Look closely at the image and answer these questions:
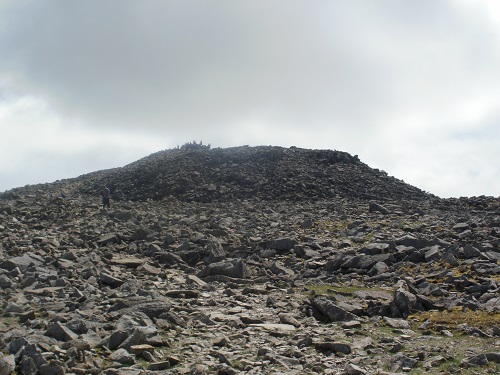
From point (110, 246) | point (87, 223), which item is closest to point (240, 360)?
point (110, 246)

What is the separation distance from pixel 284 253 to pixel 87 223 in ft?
34.7

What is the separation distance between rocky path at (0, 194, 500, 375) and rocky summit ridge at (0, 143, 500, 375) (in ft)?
0.14

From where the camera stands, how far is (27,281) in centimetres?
1311

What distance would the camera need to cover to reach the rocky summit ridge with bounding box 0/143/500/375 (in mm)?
8648

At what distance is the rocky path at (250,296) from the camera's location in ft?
28.2

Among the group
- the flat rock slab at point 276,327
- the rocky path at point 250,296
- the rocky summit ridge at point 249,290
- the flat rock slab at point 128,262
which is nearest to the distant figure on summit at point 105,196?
the rocky summit ridge at point 249,290

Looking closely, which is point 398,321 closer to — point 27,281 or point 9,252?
point 27,281

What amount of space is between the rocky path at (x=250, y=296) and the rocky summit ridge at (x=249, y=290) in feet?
0.14

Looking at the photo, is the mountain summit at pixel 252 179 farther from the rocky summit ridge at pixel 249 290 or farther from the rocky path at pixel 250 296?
the rocky path at pixel 250 296

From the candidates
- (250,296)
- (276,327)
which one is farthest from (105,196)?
(276,327)

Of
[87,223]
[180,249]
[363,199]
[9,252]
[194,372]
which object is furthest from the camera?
[363,199]

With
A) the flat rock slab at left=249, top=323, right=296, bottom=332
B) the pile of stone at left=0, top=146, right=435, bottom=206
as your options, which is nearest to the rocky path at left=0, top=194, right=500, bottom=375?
the flat rock slab at left=249, top=323, right=296, bottom=332

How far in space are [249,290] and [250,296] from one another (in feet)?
1.12

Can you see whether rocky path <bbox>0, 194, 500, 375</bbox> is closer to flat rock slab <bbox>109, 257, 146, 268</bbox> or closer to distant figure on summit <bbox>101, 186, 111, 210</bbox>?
flat rock slab <bbox>109, 257, 146, 268</bbox>
